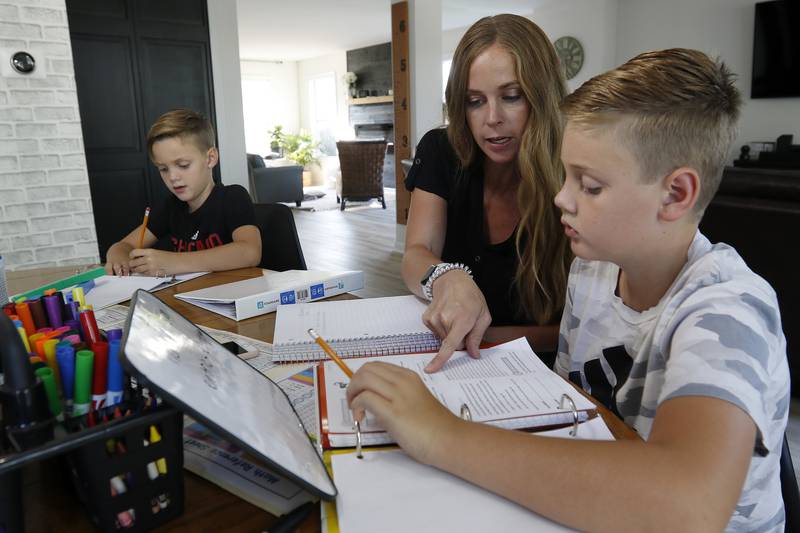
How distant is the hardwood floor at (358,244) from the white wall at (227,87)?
100 cm

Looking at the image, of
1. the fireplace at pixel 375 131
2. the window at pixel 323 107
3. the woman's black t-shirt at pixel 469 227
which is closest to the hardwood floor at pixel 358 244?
the woman's black t-shirt at pixel 469 227

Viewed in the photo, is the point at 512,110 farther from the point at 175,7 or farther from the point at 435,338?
the point at 175,7

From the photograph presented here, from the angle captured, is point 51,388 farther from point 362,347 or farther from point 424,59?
point 424,59

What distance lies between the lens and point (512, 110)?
3.75 feet

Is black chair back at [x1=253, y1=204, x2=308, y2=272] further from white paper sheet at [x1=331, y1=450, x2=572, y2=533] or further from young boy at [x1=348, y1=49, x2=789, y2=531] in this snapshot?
white paper sheet at [x1=331, y1=450, x2=572, y2=533]

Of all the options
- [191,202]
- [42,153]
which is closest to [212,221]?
[191,202]

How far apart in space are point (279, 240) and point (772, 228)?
5.98 feet

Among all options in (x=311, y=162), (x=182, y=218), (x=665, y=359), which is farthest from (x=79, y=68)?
(x=311, y=162)

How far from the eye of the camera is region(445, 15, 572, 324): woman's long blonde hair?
1.11 m

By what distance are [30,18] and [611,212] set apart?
3148 millimetres

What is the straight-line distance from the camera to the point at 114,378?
50 centimetres

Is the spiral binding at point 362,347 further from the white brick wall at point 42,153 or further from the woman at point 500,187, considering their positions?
the white brick wall at point 42,153

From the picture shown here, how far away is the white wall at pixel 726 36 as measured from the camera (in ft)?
18.6

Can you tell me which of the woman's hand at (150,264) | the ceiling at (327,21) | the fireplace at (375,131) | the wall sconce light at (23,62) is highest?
the ceiling at (327,21)
